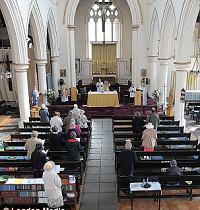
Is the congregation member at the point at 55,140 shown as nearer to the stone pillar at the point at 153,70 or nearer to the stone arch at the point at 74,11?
the stone pillar at the point at 153,70

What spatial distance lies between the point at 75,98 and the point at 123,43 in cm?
824

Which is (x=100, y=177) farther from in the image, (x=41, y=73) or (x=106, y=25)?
(x=106, y=25)

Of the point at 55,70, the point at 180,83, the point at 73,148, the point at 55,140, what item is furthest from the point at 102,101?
the point at 73,148

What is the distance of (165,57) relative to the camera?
19.3 meters

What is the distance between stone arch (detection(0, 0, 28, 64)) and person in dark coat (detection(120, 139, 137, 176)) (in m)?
8.40

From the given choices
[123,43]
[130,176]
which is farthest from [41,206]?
[123,43]

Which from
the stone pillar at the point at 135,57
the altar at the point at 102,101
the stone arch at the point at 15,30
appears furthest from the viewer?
the stone pillar at the point at 135,57

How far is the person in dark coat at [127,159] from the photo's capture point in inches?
322

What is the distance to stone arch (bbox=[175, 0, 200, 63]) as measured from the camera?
13.1m

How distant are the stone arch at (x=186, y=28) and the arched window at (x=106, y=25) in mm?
13699

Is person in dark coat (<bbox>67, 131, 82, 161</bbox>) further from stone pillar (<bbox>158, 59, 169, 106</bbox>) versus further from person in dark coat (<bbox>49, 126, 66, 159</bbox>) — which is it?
stone pillar (<bbox>158, 59, 169, 106</bbox>)

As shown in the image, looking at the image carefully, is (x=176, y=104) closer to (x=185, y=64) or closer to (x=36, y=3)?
(x=185, y=64)

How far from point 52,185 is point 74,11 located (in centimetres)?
1864

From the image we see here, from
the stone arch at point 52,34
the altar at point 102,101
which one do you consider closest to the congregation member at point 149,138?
the altar at point 102,101
